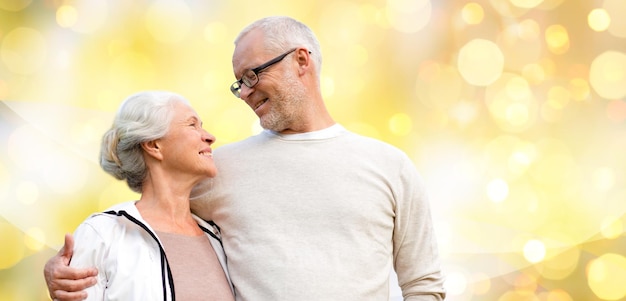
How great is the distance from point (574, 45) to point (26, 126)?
8.68 feet

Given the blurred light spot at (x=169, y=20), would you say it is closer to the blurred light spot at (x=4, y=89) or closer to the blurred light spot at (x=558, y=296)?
the blurred light spot at (x=4, y=89)

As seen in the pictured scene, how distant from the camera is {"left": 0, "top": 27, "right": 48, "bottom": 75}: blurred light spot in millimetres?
3629

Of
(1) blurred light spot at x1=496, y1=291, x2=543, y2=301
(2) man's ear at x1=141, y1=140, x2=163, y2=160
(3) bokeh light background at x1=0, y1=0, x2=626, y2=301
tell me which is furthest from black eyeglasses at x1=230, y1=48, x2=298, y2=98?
(1) blurred light spot at x1=496, y1=291, x2=543, y2=301

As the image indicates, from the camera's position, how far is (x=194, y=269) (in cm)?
172

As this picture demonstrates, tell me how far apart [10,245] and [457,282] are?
2.03m

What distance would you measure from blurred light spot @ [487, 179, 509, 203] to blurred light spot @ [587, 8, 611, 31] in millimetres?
924

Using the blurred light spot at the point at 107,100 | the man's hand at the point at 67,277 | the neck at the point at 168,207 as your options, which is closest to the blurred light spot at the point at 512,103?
the blurred light spot at the point at 107,100

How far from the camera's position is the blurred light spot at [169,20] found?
3.84 m

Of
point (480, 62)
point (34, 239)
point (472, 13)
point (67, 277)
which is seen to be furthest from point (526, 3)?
point (67, 277)

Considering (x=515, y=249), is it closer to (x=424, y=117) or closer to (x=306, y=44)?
(x=424, y=117)

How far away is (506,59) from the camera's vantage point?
393 cm

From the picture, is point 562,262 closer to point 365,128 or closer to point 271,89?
point 365,128

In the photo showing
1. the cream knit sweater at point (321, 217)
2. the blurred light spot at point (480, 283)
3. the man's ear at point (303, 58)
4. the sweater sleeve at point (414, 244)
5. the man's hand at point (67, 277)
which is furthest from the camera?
the blurred light spot at point (480, 283)

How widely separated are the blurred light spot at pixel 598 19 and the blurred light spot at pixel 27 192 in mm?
2768
